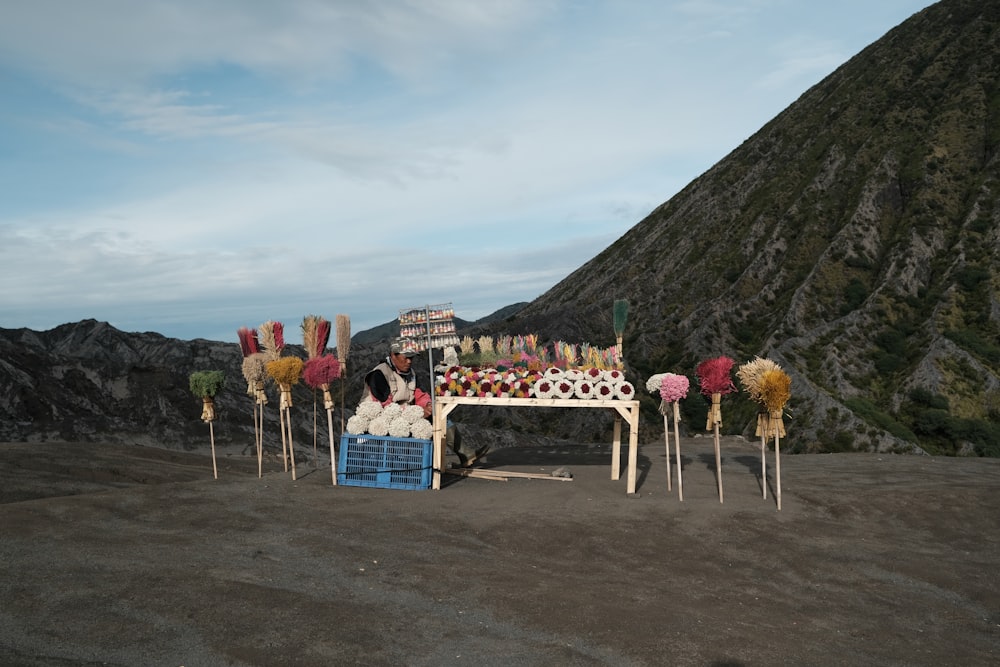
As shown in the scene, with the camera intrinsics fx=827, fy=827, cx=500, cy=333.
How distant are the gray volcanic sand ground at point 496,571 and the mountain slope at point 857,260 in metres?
22.2

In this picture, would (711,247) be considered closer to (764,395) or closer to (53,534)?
(764,395)

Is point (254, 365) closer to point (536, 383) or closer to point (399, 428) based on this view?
point (399, 428)

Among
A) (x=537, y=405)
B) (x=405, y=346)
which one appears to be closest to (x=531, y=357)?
(x=537, y=405)

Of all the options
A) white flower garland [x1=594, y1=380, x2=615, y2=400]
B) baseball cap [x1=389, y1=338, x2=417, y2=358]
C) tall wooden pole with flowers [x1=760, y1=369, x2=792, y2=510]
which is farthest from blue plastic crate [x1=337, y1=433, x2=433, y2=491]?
tall wooden pole with flowers [x1=760, y1=369, x2=792, y2=510]

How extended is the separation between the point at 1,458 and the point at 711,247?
5364cm

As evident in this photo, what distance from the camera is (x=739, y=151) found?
247 ft

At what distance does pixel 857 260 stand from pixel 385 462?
43668 mm

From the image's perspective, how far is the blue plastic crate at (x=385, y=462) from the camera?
47.8 feet

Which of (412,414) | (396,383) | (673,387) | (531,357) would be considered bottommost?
(412,414)

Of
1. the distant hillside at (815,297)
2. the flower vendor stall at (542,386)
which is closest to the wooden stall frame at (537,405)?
the flower vendor stall at (542,386)

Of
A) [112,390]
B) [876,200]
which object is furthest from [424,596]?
[876,200]

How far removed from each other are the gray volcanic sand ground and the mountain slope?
2225 centimetres

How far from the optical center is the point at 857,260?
50625 mm

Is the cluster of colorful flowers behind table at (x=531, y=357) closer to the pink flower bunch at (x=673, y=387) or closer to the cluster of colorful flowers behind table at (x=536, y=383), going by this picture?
the cluster of colorful flowers behind table at (x=536, y=383)
